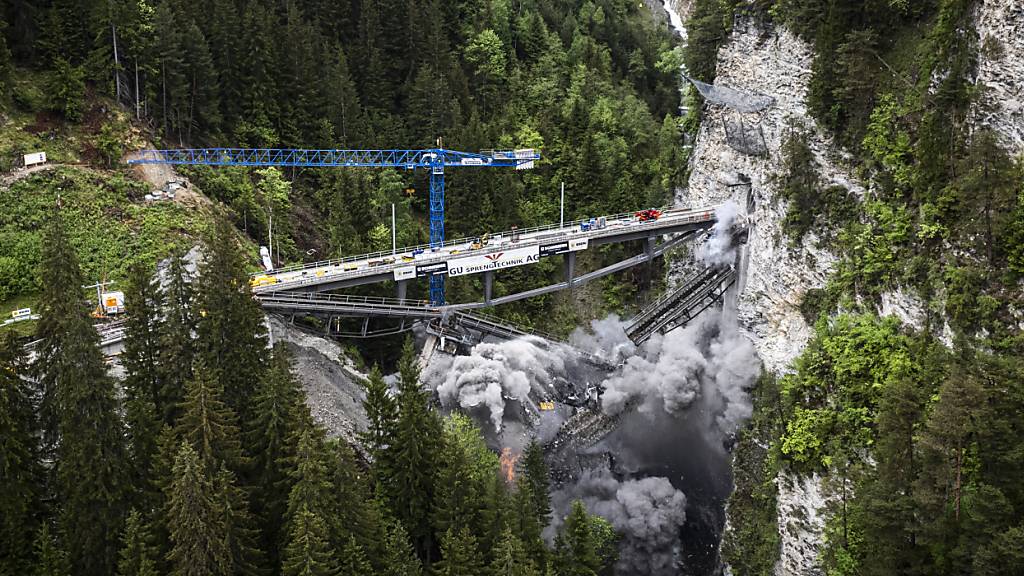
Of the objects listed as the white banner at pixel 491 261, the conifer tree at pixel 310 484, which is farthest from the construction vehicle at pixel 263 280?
the conifer tree at pixel 310 484

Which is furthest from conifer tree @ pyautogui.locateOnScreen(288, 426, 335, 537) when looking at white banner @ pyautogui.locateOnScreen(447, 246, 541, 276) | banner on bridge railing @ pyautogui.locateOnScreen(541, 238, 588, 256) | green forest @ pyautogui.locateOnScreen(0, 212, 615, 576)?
banner on bridge railing @ pyautogui.locateOnScreen(541, 238, 588, 256)

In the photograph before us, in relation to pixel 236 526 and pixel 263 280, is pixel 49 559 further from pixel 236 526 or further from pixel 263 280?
pixel 263 280

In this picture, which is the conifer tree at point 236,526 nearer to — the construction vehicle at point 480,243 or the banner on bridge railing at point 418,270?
the banner on bridge railing at point 418,270

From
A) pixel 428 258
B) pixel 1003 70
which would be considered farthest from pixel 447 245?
pixel 1003 70

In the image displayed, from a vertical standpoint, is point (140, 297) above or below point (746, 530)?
above

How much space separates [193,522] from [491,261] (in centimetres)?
3826

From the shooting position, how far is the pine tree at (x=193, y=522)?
3988cm

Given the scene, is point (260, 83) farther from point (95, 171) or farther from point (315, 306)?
point (315, 306)

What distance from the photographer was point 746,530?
58812mm

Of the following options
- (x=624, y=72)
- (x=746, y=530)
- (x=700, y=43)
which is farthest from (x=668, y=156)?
(x=746, y=530)

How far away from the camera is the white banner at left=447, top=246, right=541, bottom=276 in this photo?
243 feet

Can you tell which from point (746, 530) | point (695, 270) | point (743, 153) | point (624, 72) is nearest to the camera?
point (746, 530)

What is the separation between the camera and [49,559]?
4141cm

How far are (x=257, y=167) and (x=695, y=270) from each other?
37291 mm
